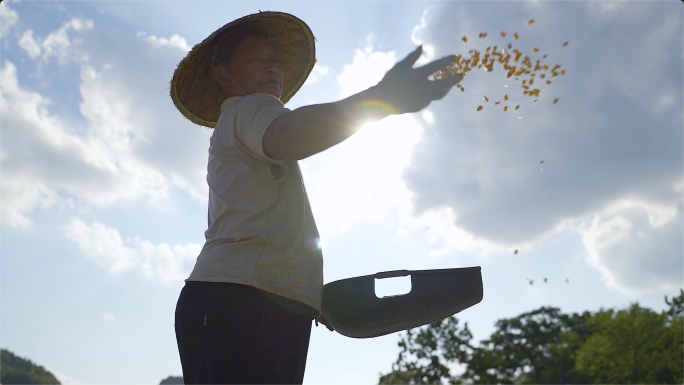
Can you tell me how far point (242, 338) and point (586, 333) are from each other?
7121 cm

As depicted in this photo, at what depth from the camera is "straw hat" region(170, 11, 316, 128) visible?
8.24 ft

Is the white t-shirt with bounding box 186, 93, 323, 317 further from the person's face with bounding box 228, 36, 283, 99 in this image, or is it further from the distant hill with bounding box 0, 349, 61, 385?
the distant hill with bounding box 0, 349, 61, 385

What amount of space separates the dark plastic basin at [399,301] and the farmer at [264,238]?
160 millimetres

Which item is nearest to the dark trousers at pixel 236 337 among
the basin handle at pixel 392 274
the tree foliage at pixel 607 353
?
the basin handle at pixel 392 274

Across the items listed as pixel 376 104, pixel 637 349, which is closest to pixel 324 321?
pixel 376 104

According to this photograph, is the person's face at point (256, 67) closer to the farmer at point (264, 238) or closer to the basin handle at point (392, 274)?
the farmer at point (264, 238)

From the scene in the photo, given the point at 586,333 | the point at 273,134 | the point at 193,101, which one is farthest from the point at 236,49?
the point at 586,333

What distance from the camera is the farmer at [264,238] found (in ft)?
5.12

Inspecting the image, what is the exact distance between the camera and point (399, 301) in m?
2.02

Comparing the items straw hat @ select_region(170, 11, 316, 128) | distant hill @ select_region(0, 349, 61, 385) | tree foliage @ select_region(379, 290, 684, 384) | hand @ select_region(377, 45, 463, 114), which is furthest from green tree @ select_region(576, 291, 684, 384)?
distant hill @ select_region(0, 349, 61, 385)

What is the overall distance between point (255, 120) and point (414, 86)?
522 millimetres

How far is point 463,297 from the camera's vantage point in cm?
198

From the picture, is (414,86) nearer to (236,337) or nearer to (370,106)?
(370,106)

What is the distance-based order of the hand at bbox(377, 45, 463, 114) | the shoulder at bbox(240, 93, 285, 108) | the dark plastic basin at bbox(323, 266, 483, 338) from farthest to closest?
the dark plastic basin at bbox(323, 266, 483, 338) → the shoulder at bbox(240, 93, 285, 108) → the hand at bbox(377, 45, 463, 114)
